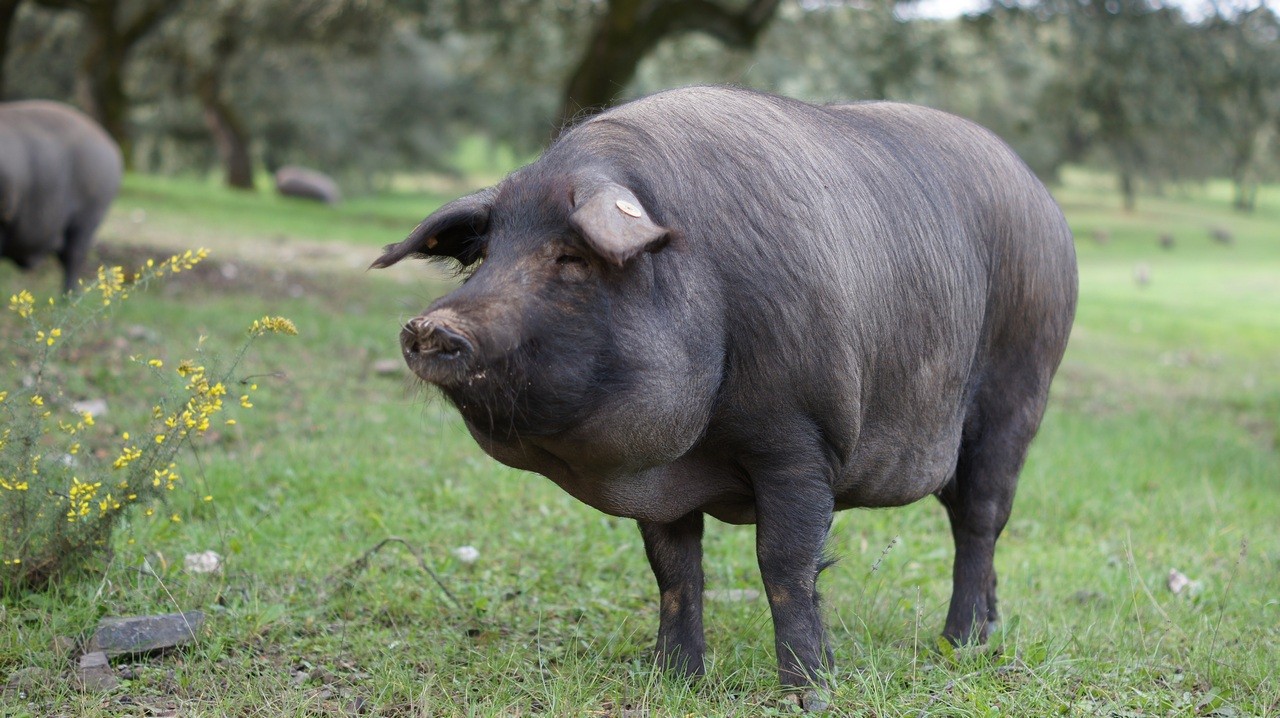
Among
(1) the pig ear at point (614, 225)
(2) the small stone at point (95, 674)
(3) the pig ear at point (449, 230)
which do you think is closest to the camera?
(1) the pig ear at point (614, 225)

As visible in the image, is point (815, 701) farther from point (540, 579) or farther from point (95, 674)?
point (95, 674)

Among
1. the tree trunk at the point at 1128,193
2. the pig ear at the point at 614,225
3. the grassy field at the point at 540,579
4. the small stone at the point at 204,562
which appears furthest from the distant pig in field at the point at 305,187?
the tree trunk at the point at 1128,193

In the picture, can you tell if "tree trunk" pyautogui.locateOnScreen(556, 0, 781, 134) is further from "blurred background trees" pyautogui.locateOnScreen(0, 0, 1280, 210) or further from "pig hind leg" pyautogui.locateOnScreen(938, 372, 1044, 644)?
"pig hind leg" pyautogui.locateOnScreen(938, 372, 1044, 644)

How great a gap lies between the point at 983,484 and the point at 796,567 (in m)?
1.13

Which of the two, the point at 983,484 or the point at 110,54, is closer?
the point at 983,484

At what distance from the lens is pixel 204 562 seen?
4504mm

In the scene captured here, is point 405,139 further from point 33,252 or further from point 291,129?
point 33,252

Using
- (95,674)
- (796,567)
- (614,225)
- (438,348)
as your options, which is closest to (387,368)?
(95,674)

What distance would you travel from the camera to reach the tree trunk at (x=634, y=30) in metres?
15.0

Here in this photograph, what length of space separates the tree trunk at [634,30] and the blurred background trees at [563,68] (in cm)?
3

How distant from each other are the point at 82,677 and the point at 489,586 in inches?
65.4

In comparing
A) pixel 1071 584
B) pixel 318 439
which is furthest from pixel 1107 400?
pixel 318 439

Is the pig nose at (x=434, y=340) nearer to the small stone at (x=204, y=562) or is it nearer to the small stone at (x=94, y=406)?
the small stone at (x=204, y=562)

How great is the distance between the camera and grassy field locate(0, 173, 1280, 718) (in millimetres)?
3594
